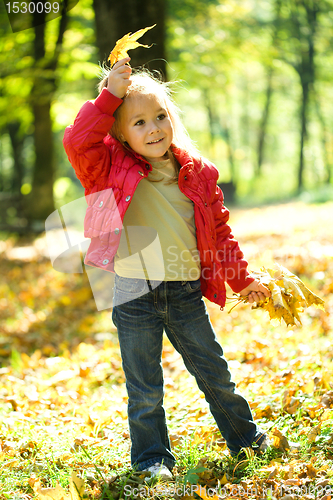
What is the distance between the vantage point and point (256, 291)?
2.37 metres

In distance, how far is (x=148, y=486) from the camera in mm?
2064

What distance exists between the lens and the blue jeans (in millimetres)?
2197

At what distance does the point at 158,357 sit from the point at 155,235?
65cm

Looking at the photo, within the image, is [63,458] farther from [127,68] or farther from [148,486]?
[127,68]

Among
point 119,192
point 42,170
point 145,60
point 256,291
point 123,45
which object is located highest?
point 123,45

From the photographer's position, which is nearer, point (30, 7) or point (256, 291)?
point (256, 291)

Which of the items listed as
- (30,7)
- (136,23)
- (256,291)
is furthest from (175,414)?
(30,7)

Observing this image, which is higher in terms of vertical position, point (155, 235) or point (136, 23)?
point (136, 23)

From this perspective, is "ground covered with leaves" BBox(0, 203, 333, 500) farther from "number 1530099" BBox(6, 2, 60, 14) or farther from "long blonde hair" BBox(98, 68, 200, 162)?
"number 1530099" BBox(6, 2, 60, 14)

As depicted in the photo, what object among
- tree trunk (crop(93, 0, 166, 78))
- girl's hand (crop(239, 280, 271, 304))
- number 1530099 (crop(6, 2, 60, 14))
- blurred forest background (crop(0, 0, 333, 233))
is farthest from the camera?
number 1530099 (crop(6, 2, 60, 14))

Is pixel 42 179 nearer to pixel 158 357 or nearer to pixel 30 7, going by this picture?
pixel 30 7

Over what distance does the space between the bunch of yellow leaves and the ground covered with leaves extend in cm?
9

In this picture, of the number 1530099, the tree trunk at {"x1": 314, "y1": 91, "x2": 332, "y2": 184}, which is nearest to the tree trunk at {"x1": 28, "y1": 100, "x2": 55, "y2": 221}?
the number 1530099

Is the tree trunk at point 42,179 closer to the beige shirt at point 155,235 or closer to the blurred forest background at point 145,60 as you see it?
the blurred forest background at point 145,60
